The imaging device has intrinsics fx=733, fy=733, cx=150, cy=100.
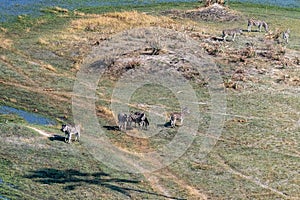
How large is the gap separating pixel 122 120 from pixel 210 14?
31.0m

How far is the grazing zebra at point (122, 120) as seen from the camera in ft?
144

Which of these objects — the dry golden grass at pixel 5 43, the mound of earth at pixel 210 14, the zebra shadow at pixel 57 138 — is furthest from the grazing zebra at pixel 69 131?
the mound of earth at pixel 210 14

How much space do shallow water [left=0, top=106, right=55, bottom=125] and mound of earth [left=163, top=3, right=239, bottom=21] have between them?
28590 millimetres

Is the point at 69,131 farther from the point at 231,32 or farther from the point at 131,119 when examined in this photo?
the point at 231,32

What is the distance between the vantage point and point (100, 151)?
4116 cm

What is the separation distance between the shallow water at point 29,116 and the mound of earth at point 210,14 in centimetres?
2859

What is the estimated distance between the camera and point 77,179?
37.4 metres

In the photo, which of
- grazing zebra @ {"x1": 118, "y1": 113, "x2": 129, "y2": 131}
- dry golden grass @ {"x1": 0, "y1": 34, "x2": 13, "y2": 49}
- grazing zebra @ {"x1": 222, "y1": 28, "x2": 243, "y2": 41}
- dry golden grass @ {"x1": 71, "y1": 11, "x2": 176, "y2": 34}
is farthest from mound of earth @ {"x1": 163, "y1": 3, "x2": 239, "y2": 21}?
grazing zebra @ {"x1": 118, "y1": 113, "x2": 129, "y2": 131}

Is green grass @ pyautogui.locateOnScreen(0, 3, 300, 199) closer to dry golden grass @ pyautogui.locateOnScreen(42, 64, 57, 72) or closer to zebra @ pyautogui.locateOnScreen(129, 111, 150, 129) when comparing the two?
dry golden grass @ pyautogui.locateOnScreen(42, 64, 57, 72)

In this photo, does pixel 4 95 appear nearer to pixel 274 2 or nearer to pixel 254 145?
pixel 254 145

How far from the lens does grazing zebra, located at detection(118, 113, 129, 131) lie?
43881mm

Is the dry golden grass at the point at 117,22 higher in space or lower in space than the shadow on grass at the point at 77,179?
higher

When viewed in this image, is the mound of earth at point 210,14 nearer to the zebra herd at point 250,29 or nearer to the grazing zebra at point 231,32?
the zebra herd at point 250,29

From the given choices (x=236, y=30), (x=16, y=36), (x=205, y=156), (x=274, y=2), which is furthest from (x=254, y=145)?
(x=274, y=2)
